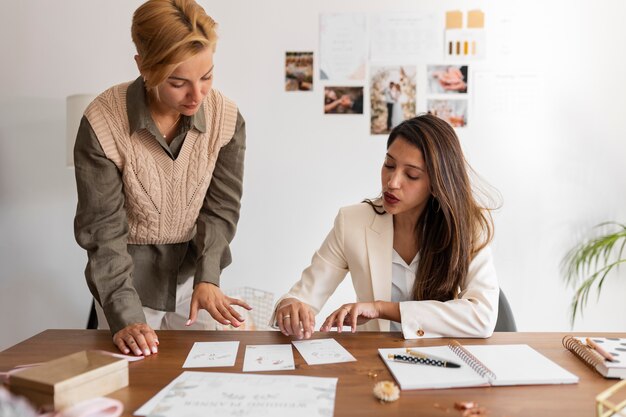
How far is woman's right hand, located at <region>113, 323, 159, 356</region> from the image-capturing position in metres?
1.15

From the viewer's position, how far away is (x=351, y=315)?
1312 mm

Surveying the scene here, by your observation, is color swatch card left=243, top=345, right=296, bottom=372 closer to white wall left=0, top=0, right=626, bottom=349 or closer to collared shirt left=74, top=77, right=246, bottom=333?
collared shirt left=74, top=77, right=246, bottom=333

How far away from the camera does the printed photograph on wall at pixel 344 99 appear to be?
8.38 feet

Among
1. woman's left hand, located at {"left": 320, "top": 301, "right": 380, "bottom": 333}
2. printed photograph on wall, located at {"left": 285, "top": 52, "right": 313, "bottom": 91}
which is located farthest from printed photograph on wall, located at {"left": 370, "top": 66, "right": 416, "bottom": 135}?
woman's left hand, located at {"left": 320, "top": 301, "right": 380, "bottom": 333}

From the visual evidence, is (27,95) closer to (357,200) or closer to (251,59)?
(251,59)

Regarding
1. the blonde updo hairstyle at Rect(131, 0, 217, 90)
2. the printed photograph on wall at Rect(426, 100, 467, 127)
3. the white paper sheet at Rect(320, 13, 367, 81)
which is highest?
the white paper sheet at Rect(320, 13, 367, 81)

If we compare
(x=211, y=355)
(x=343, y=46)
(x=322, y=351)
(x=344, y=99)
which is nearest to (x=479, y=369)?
(x=322, y=351)

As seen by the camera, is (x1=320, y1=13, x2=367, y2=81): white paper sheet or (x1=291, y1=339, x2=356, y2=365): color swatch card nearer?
(x1=291, y1=339, x2=356, y2=365): color swatch card

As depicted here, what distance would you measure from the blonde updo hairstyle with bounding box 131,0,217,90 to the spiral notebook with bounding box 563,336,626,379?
104 centimetres

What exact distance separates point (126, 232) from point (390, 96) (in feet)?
4.98

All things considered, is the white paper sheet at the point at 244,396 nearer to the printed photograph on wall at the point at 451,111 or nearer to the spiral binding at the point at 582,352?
the spiral binding at the point at 582,352

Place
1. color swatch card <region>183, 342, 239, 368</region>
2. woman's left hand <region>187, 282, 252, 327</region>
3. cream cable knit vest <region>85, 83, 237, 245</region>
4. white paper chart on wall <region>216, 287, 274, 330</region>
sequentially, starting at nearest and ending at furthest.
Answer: color swatch card <region>183, 342, 239, 368</region>, woman's left hand <region>187, 282, 252, 327</region>, cream cable knit vest <region>85, 83, 237, 245</region>, white paper chart on wall <region>216, 287, 274, 330</region>

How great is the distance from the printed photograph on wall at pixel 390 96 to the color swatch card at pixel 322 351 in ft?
4.98

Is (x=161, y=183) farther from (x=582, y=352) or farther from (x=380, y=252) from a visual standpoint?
(x=582, y=352)
